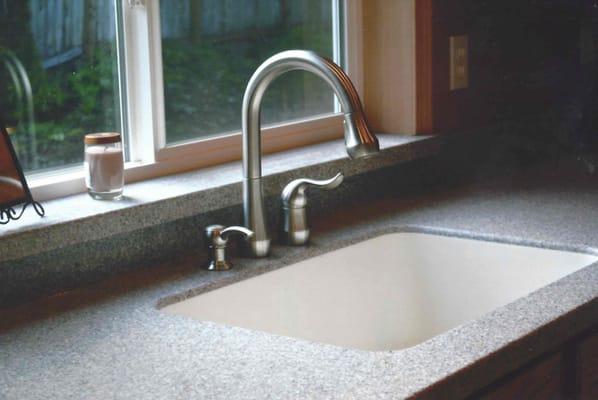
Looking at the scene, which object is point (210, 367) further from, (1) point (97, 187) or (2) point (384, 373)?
(1) point (97, 187)

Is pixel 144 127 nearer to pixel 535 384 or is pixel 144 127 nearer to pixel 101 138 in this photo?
pixel 101 138

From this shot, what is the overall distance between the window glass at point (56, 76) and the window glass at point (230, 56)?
0.48 ft

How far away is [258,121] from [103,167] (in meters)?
0.28

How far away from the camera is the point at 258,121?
1.85m

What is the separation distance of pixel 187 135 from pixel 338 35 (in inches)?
23.5

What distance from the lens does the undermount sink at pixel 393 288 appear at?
189cm

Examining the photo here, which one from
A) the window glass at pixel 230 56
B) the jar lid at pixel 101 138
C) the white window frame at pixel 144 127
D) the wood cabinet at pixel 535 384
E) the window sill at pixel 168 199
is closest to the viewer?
the wood cabinet at pixel 535 384

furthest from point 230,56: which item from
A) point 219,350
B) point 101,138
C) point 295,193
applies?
point 219,350

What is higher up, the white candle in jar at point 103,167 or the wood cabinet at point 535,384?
the white candle in jar at point 103,167

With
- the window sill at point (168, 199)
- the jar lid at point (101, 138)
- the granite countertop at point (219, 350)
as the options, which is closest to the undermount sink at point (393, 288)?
the granite countertop at point (219, 350)

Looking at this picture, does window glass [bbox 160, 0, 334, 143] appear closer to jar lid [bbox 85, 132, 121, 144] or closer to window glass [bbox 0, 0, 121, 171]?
window glass [bbox 0, 0, 121, 171]

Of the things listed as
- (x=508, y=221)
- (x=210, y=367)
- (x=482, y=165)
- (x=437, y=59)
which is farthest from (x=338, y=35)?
(x=210, y=367)

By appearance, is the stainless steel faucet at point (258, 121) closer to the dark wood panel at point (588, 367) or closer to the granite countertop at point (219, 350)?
the granite countertop at point (219, 350)

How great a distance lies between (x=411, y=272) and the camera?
7.00 feet
